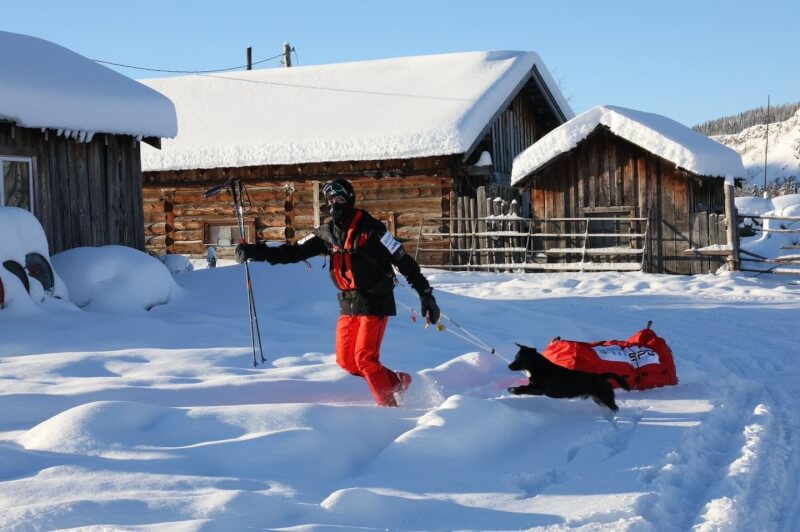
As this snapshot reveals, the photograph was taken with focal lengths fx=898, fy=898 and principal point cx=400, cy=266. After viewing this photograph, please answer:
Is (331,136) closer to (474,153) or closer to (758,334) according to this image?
(474,153)

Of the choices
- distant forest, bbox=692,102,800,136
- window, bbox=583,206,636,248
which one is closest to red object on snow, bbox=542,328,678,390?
window, bbox=583,206,636,248

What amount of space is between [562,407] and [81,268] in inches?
276

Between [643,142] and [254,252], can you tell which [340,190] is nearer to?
[254,252]

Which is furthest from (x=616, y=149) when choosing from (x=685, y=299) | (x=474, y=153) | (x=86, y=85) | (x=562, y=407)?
→ (x=562, y=407)

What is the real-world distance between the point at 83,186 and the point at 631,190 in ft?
37.2

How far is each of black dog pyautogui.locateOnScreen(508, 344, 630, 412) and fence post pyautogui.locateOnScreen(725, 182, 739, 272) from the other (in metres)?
11.7

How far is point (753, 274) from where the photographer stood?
A: 16516 mm

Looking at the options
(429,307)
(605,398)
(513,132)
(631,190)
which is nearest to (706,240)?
(631,190)

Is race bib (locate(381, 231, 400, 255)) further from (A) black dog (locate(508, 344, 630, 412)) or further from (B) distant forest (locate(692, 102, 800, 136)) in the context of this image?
(B) distant forest (locate(692, 102, 800, 136))

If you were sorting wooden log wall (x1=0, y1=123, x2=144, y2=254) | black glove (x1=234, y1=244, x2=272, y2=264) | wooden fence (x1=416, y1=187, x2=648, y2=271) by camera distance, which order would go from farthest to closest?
wooden fence (x1=416, y1=187, x2=648, y2=271) < wooden log wall (x1=0, y1=123, x2=144, y2=254) < black glove (x1=234, y1=244, x2=272, y2=264)

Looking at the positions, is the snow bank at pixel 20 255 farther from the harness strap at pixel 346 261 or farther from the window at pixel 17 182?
the harness strap at pixel 346 261

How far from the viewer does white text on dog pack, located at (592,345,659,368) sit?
22.3 ft

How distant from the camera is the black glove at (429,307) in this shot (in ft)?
19.9

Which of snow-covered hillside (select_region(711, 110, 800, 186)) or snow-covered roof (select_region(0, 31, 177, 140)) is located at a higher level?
snow-covered hillside (select_region(711, 110, 800, 186))
